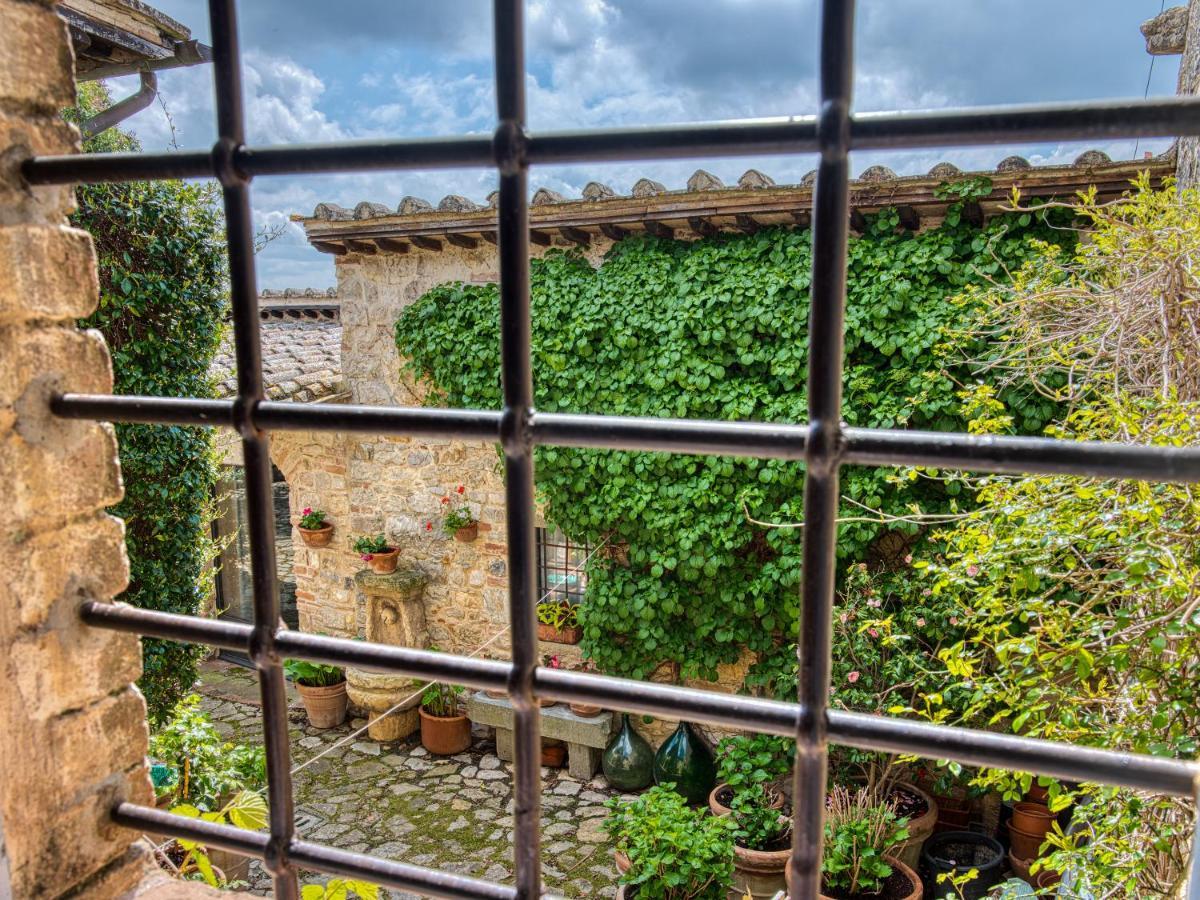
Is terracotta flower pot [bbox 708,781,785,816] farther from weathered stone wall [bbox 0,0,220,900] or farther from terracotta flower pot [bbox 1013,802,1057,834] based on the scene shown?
weathered stone wall [bbox 0,0,220,900]

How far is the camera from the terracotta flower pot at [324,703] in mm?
7066

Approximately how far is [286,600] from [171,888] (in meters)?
9.44

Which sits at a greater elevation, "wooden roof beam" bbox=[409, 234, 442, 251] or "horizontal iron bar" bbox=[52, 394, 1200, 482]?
"wooden roof beam" bbox=[409, 234, 442, 251]

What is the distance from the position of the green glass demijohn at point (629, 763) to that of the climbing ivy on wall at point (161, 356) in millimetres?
2687

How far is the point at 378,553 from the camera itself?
7141 mm

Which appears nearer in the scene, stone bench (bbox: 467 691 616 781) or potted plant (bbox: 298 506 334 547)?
stone bench (bbox: 467 691 616 781)

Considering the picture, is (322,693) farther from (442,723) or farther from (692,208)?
(692,208)

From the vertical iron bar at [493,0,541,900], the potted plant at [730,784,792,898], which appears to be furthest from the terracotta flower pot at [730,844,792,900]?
the vertical iron bar at [493,0,541,900]

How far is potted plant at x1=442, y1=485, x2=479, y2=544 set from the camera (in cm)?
685

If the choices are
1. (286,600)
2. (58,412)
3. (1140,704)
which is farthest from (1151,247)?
(286,600)

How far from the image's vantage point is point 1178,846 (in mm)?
2355

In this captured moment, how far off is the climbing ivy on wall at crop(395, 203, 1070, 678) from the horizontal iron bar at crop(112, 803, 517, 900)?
443 centimetres

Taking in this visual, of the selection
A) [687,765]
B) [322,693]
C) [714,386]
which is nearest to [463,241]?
[714,386]

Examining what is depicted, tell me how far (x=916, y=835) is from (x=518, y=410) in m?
4.86
